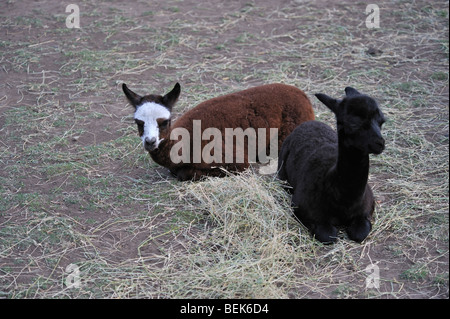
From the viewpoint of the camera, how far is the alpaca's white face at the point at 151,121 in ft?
18.4

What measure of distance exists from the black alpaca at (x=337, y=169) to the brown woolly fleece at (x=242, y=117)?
588 mm

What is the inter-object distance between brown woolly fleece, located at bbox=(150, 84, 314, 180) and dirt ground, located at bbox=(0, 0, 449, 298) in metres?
0.34

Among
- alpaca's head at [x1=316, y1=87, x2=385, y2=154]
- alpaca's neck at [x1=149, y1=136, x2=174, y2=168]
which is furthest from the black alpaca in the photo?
alpaca's neck at [x1=149, y1=136, x2=174, y2=168]

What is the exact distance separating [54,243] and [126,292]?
1.03 m

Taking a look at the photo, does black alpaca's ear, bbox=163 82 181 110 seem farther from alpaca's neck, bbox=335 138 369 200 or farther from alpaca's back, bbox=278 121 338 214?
alpaca's neck, bbox=335 138 369 200

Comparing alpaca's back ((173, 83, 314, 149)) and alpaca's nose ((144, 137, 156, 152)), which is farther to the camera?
alpaca's back ((173, 83, 314, 149))

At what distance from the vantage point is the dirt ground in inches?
174

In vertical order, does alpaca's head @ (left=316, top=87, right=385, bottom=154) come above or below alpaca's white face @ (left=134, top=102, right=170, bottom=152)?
above

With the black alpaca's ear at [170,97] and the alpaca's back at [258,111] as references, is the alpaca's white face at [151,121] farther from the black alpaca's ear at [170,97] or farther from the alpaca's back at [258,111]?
the alpaca's back at [258,111]

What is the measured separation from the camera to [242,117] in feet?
19.8

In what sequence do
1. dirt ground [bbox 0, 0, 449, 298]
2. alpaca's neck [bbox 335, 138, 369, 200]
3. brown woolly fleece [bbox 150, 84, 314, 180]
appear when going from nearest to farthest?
alpaca's neck [bbox 335, 138, 369, 200]
dirt ground [bbox 0, 0, 449, 298]
brown woolly fleece [bbox 150, 84, 314, 180]

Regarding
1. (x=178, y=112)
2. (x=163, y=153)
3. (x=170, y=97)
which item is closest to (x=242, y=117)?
(x=170, y=97)

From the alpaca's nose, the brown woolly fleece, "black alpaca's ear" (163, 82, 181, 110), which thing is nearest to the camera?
the alpaca's nose

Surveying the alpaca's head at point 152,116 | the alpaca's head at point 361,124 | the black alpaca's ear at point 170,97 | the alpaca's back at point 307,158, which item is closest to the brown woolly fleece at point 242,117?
the alpaca's head at point 152,116
